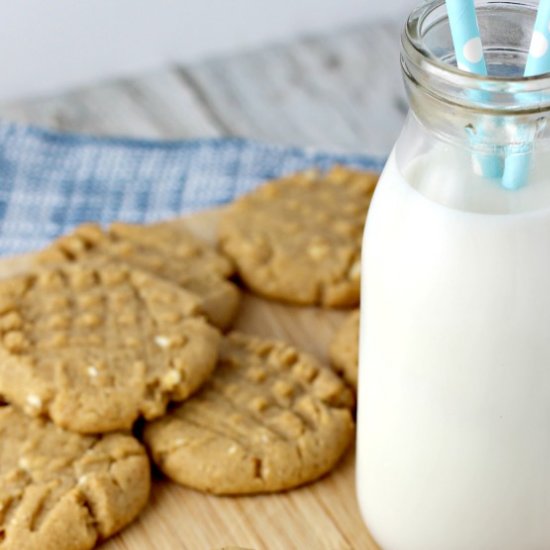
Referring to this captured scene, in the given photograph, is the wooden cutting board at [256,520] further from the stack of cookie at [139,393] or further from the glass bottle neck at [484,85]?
the glass bottle neck at [484,85]

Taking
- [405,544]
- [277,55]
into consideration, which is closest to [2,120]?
[277,55]

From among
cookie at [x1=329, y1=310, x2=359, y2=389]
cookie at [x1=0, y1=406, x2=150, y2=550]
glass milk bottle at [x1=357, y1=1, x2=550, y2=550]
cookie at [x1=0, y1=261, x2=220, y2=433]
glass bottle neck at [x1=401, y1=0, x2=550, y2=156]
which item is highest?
glass bottle neck at [x1=401, y1=0, x2=550, y2=156]

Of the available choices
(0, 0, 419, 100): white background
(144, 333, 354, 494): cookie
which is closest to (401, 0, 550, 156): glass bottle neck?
(144, 333, 354, 494): cookie

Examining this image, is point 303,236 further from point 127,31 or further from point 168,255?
point 127,31

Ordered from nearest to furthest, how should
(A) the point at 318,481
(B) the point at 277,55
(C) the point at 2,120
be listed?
1. (A) the point at 318,481
2. (C) the point at 2,120
3. (B) the point at 277,55

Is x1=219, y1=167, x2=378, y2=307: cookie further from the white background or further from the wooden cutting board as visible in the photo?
the white background

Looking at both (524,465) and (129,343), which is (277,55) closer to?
(129,343)
